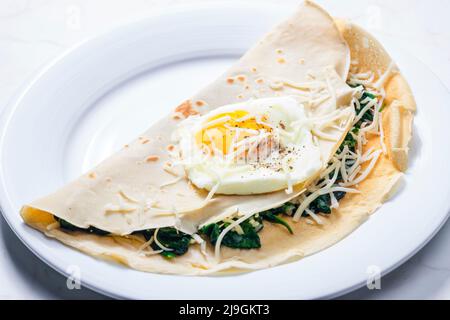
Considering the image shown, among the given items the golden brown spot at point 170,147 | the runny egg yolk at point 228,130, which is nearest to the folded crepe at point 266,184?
the golden brown spot at point 170,147

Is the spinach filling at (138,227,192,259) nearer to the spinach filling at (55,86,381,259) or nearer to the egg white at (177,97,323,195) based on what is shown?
the spinach filling at (55,86,381,259)

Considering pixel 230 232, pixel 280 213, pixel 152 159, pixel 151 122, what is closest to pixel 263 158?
pixel 280 213

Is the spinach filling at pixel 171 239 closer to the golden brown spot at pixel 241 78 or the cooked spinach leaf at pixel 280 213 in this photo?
the cooked spinach leaf at pixel 280 213

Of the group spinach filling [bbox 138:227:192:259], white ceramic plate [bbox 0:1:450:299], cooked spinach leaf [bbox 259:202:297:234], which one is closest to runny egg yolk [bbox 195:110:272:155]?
cooked spinach leaf [bbox 259:202:297:234]

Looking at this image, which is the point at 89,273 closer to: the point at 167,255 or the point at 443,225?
the point at 167,255

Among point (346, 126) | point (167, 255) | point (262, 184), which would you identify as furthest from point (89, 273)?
point (346, 126)
